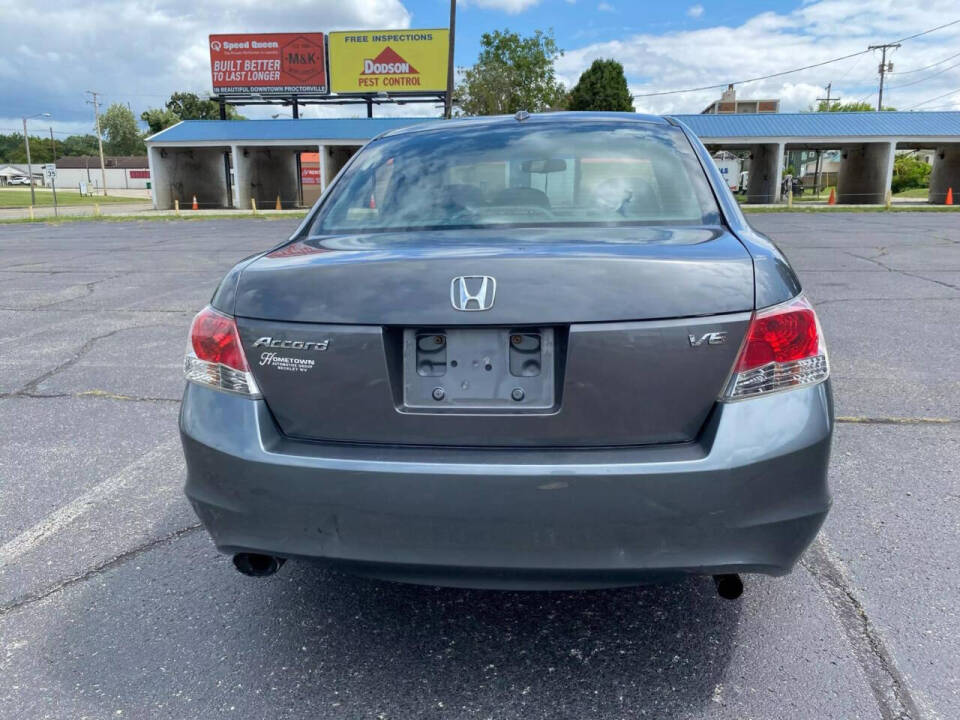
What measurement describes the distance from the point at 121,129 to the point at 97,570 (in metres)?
134

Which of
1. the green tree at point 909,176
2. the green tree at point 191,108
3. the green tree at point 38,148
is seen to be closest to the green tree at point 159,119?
the green tree at point 191,108

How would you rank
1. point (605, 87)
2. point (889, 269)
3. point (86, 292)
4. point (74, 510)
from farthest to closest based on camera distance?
1. point (605, 87)
2. point (889, 269)
3. point (86, 292)
4. point (74, 510)

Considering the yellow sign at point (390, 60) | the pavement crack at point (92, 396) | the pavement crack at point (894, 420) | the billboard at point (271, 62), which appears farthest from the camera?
the billboard at point (271, 62)

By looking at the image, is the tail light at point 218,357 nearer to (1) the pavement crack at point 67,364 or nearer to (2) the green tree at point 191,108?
(1) the pavement crack at point 67,364

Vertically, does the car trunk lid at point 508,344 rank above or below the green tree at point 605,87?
below

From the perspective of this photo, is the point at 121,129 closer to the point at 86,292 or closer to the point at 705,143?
the point at 705,143

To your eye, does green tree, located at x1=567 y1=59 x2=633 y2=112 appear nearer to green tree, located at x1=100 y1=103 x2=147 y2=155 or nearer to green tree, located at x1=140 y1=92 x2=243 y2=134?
green tree, located at x1=140 y1=92 x2=243 y2=134

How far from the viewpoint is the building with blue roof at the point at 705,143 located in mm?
36844

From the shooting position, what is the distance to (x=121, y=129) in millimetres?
119062

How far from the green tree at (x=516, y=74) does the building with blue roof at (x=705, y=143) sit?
20930 mm

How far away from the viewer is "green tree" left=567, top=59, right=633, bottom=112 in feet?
202

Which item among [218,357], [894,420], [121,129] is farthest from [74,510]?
[121,129]

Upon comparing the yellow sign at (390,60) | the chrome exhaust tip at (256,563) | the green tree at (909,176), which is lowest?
the chrome exhaust tip at (256,563)

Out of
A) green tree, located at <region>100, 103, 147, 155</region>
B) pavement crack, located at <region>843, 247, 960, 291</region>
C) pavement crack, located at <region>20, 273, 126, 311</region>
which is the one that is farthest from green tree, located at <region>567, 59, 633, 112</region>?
green tree, located at <region>100, 103, 147, 155</region>
